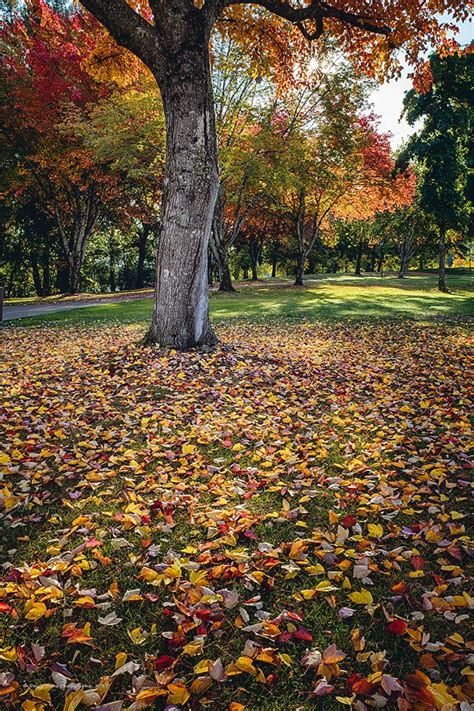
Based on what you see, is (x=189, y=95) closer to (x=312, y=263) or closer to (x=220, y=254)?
(x=220, y=254)

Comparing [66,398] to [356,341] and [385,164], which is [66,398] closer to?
[356,341]

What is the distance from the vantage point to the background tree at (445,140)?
20.8 metres

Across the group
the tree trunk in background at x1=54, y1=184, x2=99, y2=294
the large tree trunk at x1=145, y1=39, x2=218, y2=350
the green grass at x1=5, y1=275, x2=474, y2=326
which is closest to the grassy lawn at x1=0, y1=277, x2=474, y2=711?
the large tree trunk at x1=145, y1=39, x2=218, y2=350

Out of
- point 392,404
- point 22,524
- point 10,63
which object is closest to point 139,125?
point 10,63

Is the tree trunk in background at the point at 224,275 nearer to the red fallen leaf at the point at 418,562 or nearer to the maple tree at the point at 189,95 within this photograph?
the maple tree at the point at 189,95

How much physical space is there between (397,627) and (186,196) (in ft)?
21.8

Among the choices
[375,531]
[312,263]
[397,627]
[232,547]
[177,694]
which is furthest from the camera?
[312,263]

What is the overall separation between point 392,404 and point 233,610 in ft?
A: 13.6

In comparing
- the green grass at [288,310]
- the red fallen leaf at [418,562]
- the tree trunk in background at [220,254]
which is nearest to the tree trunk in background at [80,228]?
the tree trunk in background at [220,254]

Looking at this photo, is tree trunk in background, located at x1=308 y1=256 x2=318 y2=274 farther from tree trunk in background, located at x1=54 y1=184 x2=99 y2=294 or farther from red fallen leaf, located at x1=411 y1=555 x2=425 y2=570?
red fallen leaf, located at x1=411 y1=555 x2=425 y2=570

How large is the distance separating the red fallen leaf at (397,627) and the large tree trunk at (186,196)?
606 cm

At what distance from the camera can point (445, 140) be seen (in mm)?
20828

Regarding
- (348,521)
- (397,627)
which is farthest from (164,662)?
(348,521)

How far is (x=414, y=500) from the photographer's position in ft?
11.5
